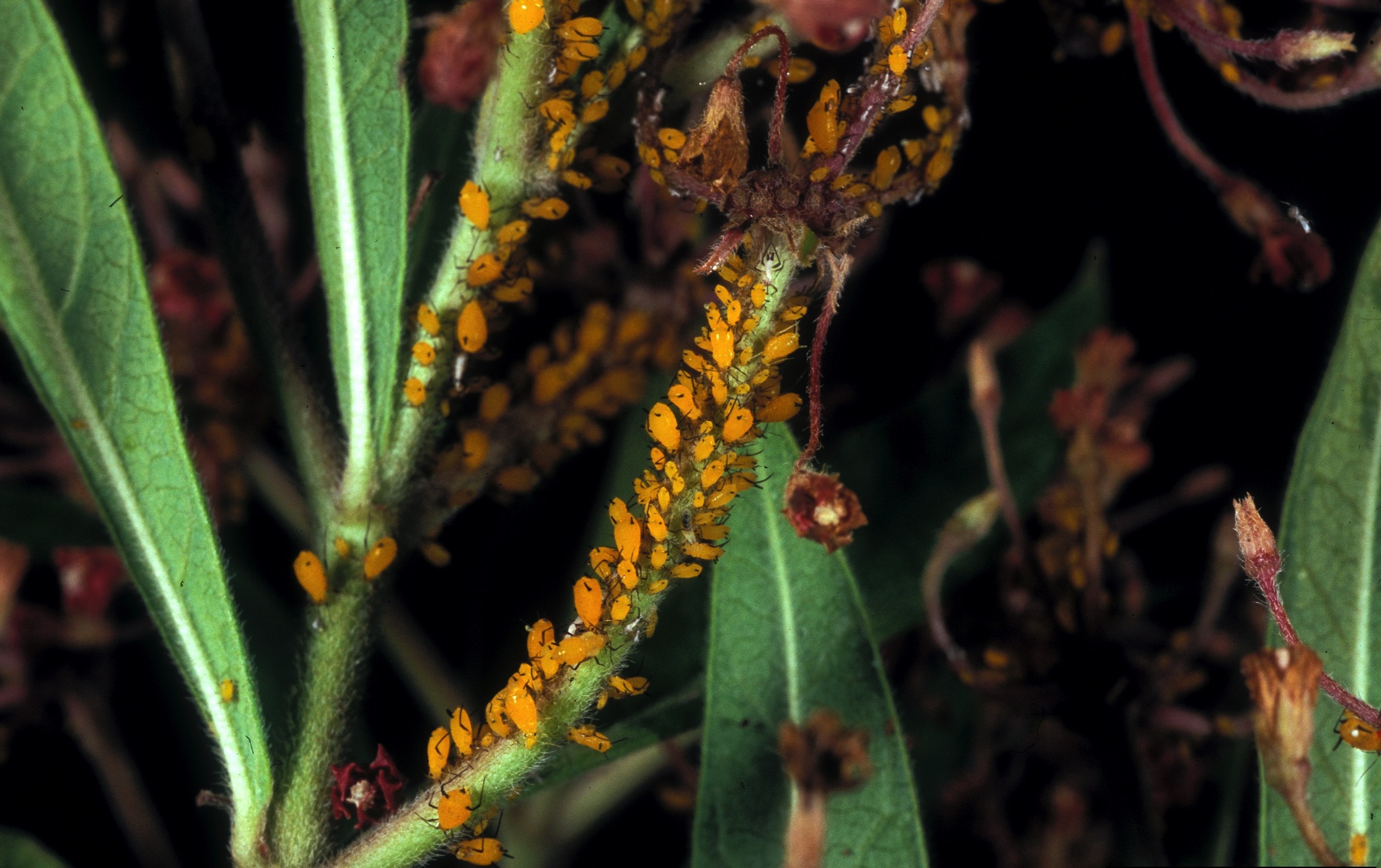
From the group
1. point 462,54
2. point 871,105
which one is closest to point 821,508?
point 871,105

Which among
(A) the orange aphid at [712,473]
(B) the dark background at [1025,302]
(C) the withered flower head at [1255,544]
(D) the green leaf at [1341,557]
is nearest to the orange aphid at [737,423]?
(A) the orange aphid at [712,473]

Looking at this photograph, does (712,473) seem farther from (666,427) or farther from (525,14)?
(525,14)

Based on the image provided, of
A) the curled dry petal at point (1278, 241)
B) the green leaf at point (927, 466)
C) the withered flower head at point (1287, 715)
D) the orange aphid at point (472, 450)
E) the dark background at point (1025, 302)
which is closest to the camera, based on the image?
the withered flower head at point (1287, 715)

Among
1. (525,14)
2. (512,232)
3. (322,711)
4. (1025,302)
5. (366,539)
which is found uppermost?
(525,14)

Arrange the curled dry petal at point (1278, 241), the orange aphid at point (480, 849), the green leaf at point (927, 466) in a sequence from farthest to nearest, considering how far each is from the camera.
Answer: the green leaf at point (927, 466) → the curled dry petal at point (1278, 241) → the orange aphid at point (480, 849)

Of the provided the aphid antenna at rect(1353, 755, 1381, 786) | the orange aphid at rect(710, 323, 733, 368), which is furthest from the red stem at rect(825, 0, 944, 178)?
the aphid antenna at rect(1353, 755, 1381, 786)

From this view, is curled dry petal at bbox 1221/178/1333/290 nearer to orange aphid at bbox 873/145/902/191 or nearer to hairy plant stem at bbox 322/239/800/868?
orange aphid at bbox 873/145/902/191

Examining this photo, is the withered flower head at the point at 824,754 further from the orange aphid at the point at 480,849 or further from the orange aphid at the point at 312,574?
the orange aphid at the point at 312,574
